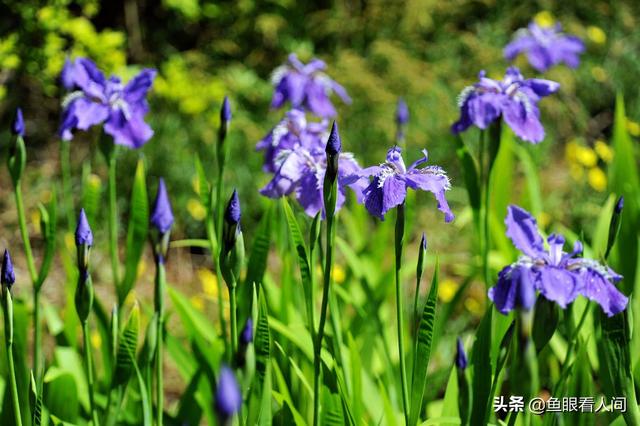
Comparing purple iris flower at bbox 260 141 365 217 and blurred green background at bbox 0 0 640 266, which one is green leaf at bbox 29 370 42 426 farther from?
blurred green background at bbox 0 0 640 266

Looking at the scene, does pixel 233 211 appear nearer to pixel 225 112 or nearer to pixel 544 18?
pixel 225 112

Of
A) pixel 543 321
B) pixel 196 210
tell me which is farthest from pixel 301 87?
pixel 196 210

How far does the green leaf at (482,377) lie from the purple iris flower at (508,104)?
0.59 meters

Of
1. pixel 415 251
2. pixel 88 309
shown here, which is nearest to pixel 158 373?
pixel 88 309

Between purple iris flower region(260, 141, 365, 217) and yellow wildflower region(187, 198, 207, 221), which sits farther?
yellow wildflower region(187, 198, 207, 221)

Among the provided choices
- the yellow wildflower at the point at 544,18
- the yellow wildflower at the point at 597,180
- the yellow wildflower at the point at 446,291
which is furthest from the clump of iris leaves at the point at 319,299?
the yellow wildflower at the point at 544,18

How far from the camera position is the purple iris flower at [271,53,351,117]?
2.62 meters

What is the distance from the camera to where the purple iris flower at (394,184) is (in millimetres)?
1459

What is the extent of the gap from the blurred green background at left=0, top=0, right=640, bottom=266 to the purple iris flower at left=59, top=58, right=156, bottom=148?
52.6 inches

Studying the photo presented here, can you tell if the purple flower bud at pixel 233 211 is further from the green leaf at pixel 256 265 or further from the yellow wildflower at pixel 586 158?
the yellow wildflower at pixel 586 158

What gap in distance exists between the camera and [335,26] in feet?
17.2

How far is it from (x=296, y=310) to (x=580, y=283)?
102 cm

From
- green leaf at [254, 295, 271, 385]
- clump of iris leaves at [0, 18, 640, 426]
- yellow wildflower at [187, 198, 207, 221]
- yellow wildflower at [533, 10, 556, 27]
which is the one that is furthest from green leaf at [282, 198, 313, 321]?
yellow wildflower at [533, 10, 556, 27]

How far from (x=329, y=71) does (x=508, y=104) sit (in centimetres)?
284
